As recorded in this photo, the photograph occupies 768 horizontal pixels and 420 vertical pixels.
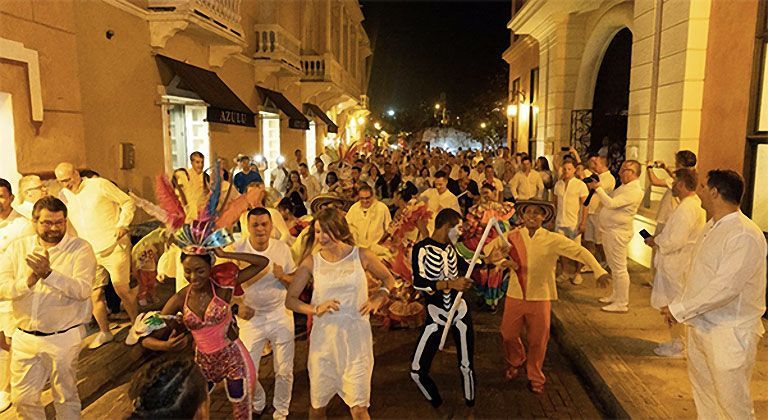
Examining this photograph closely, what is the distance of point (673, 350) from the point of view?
6.05m

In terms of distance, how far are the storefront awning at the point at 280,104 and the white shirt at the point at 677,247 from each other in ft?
45.0

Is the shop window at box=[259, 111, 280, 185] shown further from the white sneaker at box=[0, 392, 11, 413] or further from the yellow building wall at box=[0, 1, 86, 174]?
the white sneaker at box=[0, 392, 11, 413]

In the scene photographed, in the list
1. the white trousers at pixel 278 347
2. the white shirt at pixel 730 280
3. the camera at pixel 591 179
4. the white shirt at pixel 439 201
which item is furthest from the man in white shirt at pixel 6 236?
the camera at pixel 591 179

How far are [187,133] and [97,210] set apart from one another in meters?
7.07

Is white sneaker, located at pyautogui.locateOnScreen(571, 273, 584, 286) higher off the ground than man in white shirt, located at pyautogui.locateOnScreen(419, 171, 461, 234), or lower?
lower

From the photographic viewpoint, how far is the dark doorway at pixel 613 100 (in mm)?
14688

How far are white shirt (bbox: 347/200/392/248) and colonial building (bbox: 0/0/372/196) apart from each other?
423 centimetres

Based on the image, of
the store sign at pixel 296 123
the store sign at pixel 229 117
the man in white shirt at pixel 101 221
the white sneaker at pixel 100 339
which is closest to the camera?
the white sneaker at pixel 100 339

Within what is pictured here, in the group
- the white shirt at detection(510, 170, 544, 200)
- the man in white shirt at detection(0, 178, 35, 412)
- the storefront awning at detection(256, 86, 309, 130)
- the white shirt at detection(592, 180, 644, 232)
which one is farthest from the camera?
the storefront awning at detection(256, 86, 309, 130)

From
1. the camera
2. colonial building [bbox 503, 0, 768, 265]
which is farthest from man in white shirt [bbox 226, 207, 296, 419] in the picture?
colonial building [bbox 503, 0, 768, 265]

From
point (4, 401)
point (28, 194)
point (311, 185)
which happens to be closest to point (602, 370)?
point (4, 401)

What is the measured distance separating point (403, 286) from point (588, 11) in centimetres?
1204

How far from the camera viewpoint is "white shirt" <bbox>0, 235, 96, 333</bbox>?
401 centimetres

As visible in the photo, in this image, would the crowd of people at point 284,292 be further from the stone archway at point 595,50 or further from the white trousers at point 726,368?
the stone archway at point 595,50
